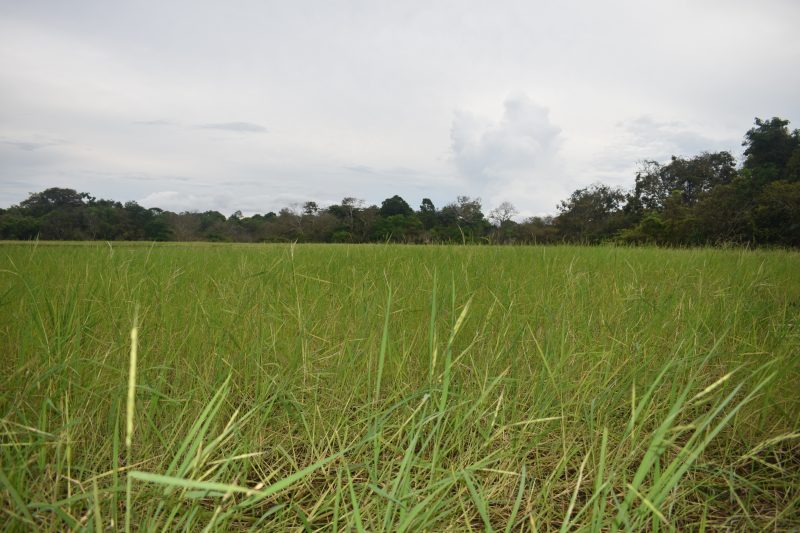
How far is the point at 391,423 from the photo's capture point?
1.49 m

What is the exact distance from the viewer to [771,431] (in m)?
1.51

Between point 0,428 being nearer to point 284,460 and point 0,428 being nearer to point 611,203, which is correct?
point 284,460

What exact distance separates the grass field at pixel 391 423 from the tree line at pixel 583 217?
214 cm

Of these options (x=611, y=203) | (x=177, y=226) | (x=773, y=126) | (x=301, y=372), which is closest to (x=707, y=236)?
(x=773, y=126)

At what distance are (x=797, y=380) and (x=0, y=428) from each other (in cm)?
286

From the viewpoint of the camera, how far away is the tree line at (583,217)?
1697 centimetres

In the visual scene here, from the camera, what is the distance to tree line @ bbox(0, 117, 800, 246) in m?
17.0

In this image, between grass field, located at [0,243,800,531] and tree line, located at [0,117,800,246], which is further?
tree line, located at [0,117,800,246]

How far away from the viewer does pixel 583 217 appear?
122ft

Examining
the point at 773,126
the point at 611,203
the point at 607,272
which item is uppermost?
the point at 773,126

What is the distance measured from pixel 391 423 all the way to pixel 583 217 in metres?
39.1

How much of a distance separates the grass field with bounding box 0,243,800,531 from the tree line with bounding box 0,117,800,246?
2144 mm

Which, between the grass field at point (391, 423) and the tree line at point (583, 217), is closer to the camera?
the grass field at point (391, 423)

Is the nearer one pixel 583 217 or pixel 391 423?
pixel 391 423
